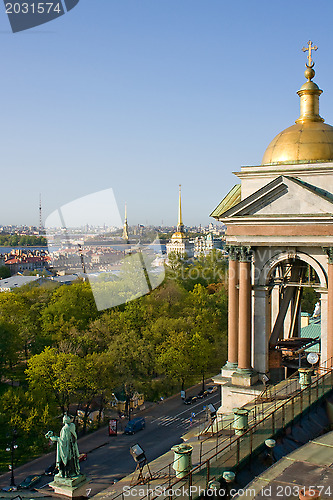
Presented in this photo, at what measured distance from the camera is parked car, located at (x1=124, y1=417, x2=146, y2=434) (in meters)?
41.2

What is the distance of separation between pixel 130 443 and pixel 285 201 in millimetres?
25862

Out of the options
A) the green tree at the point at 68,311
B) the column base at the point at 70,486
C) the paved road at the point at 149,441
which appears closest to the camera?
the column base at the point at 70,486

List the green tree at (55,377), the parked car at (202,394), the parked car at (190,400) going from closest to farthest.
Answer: the green tree at (55,377)
the parked car at (190,400)
the parked car at (202,394)

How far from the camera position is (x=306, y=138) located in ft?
68.6

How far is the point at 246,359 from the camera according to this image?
2195 cm

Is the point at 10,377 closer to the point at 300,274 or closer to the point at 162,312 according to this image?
the point at 162,312

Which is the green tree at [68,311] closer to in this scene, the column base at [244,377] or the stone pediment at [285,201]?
the column base at [244,377]

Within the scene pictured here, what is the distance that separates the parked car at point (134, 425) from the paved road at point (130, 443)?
379 mm

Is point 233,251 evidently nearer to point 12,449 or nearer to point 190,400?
point 12,449

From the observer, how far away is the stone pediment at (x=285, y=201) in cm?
1983

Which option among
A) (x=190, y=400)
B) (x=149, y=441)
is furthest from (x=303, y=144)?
(x=190, y=400)

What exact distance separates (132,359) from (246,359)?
25.2m

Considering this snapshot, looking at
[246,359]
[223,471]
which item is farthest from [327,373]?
[223,471]

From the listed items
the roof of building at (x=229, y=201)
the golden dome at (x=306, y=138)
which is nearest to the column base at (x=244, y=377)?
the roof of building at (x=229, y=201)
